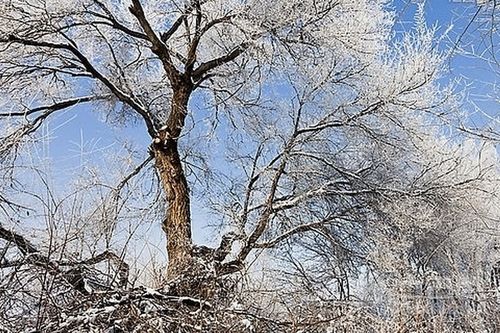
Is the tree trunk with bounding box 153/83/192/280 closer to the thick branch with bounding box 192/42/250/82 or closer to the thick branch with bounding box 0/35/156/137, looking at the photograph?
the thick branch with bounding box 192/42/250/82

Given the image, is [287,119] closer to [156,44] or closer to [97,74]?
[156,44]

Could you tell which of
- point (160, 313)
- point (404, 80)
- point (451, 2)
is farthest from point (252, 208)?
point (451, 2)

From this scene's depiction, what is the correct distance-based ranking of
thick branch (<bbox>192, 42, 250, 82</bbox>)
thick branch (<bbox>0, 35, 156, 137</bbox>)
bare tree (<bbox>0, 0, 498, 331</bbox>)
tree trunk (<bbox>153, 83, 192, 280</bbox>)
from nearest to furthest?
thick branch (<bbox>0, 35, 156, 137</bbox>) → thick branch (<bbox>192, 42, 250, 82</bbox>) → bare tree (<bbox>0, 0, 498, 331</bbox>) → tree trunk (<bbox>153, 83, 192, 280</bbox>)

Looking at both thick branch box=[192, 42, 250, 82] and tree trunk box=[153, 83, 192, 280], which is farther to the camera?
tree trunk box=[153, 83, 192, 280]

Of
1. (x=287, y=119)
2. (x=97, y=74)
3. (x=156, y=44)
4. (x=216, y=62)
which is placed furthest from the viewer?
(x=287, y=119)

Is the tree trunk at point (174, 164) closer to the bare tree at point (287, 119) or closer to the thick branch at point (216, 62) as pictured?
the bare tree at point (287, 119)

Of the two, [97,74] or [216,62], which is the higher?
[97,74]

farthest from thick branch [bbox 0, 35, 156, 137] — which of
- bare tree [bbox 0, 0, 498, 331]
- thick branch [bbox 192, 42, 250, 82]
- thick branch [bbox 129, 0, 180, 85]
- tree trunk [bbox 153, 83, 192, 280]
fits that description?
thick branch [bbox 192, 42, 250, 82]

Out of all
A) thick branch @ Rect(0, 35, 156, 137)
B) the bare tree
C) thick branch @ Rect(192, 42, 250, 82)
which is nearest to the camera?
thick branch @ Rect(0, 35, 156, 137)

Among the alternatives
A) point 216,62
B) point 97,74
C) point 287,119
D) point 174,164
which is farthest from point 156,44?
point 287,119

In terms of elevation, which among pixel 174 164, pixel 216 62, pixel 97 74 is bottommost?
pixel 174 164

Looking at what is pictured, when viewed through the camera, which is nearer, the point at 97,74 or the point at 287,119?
the point at 97,74

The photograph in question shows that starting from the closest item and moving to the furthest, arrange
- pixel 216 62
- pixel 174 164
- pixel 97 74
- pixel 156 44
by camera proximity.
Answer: pixel 156 44 → pixel 216 62 → pixel 97 74 → pixel 174 164

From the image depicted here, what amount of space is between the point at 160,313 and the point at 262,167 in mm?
5763
